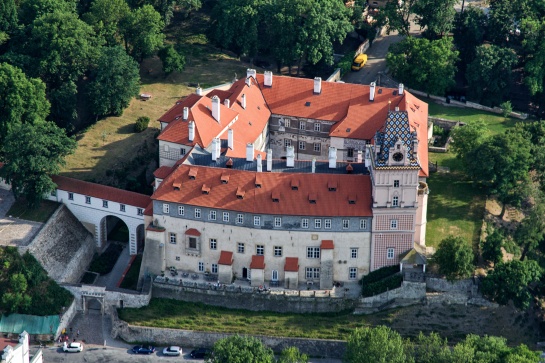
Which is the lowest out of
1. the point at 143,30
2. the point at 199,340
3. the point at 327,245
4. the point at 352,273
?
the point at 199,340

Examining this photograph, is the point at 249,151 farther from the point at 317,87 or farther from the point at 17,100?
the point at 17,100

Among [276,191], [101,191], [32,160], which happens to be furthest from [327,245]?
[32,160]

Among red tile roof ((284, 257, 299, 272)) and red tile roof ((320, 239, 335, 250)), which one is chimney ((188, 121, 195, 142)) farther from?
red tile roof ((320, 239, 335, 250))

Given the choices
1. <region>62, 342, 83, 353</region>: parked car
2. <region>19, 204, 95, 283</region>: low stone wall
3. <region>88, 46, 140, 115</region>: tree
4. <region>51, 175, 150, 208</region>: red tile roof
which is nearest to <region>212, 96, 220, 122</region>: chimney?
<region>51, 175, 150, 208</region>: red tile roof

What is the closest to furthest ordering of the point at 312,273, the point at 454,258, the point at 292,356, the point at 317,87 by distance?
the point at 292,356 → the point at 454,258 → the point at 312,273 → the point at 317,87

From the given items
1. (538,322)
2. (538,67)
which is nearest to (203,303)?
(538,322)

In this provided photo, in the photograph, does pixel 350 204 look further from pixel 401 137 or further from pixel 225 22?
pixel 225 22
